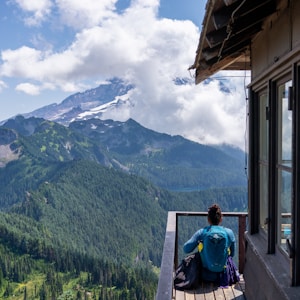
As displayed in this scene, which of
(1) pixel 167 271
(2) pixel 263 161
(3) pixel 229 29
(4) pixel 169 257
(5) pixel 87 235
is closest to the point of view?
(3) pixel 229 29

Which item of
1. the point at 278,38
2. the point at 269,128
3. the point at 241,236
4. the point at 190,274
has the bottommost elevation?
the point at 190,274

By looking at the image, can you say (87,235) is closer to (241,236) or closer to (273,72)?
(241,236)

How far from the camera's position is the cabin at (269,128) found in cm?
273

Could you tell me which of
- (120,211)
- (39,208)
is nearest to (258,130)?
(39,208)

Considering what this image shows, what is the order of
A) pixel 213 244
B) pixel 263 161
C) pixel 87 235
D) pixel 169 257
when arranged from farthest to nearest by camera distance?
1. pixel 87 235
2. pixel 213 244
3. pixel 263 161
4. pixel 169 257

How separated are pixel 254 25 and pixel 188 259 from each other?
2.68 m

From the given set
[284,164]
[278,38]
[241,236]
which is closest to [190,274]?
[241,236]

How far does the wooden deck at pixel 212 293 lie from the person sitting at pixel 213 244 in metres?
0.20

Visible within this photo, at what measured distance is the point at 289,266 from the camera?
2992 millimetres

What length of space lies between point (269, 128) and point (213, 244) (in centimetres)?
180

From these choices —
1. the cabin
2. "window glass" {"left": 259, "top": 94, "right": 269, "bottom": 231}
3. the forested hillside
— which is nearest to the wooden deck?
the cabin

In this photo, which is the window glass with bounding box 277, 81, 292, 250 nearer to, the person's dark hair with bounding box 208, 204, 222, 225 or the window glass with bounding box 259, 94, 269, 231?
the window glass with bounding box 259, 94, 269, 231

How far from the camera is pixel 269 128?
3.39 metres

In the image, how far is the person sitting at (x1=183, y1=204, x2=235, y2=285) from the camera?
15.5 ft
